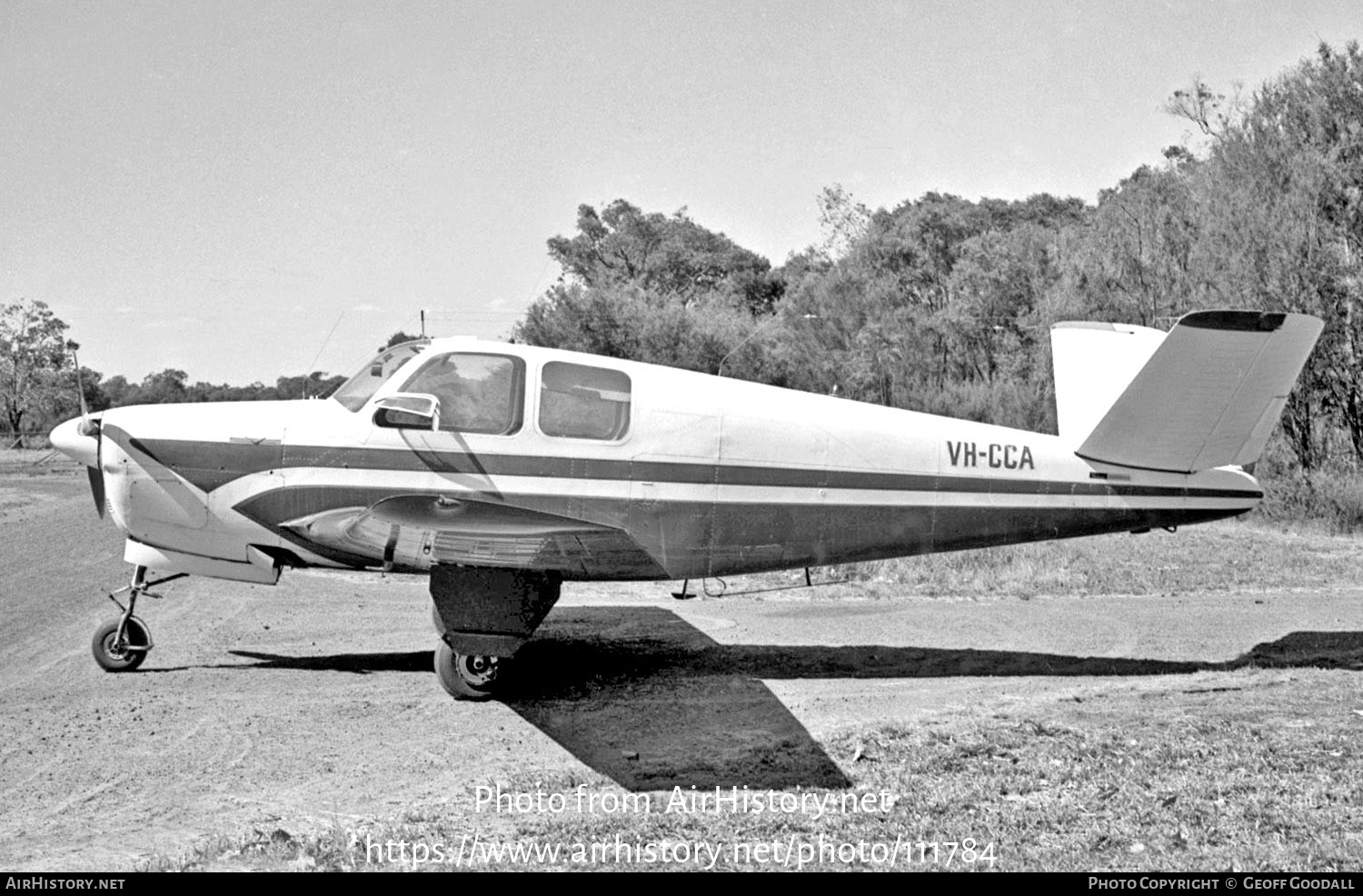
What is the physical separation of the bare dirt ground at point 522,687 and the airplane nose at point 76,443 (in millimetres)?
1675

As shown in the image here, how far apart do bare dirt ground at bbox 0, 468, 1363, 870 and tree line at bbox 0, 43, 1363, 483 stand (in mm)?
2616

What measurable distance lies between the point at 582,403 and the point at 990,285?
35775mm

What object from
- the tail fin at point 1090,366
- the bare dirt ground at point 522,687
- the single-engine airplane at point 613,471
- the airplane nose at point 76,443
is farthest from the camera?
the tail fin at point 1090,366

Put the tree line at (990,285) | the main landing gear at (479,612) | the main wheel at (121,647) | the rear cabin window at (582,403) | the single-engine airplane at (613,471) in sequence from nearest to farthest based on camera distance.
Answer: the main landing gear at (479,612), the single-engine airplane at (613,471), the rear cabin window at (582,403), the main wheel at (121,647), the tree line at (990,285)

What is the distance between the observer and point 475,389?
7.99 m

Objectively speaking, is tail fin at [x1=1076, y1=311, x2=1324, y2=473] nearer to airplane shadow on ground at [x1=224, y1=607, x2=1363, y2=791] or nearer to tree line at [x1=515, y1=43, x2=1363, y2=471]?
airplane shadow on ground at [x1=224, y1=607, x2=1363, y2=791]

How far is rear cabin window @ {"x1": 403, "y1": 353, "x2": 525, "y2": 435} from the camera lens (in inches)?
312

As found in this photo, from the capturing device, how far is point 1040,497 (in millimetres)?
8742

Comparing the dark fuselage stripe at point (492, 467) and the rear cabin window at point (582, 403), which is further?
the rear cabin window at point (582, 403)

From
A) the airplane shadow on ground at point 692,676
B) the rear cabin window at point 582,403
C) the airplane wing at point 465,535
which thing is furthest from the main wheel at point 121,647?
the rear cabin window at point 582,403

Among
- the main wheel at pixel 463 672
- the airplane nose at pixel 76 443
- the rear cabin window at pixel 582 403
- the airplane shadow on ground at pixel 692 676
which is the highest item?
the rear cabin window at pixel 582 403

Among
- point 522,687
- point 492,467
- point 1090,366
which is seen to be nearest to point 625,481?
point 492,467

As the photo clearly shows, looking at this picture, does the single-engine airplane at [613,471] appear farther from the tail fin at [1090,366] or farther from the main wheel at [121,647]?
the tail fin at [1090,366]

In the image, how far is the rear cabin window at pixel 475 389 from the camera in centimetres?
793
